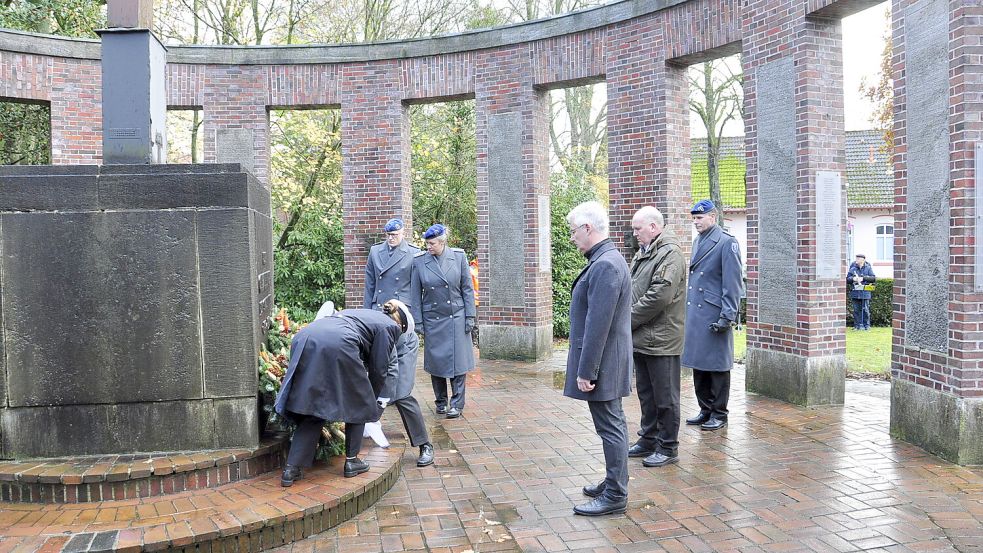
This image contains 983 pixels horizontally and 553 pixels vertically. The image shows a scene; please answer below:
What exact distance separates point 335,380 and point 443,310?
8.93 feet

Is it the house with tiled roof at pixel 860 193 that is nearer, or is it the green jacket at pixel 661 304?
the green jacket at pixel 661 304

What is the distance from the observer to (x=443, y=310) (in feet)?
23.7

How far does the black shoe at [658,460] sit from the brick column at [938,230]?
1893 millimetres

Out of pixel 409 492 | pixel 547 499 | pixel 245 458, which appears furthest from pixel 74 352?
pixel 547 499

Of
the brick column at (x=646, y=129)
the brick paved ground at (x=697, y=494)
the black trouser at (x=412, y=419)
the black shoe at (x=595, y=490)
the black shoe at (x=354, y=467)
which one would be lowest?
the brick paved ground at (x=697, y=494)

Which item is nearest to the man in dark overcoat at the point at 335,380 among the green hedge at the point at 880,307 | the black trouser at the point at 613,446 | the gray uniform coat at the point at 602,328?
the gray uniform coat at the point at 602,328

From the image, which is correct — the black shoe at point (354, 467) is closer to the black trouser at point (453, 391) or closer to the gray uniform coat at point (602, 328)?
the gray uniform coat at point (602, 328)

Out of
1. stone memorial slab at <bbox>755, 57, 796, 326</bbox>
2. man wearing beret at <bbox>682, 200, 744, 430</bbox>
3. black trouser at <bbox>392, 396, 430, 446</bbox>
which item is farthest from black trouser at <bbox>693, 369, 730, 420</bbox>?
black trouser at <bbox>392, 396, 430, 446</bbox>

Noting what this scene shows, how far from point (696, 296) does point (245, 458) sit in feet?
12.8

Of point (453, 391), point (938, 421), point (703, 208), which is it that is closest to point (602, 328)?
point (703, 208)

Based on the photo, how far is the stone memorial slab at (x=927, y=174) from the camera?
5629mm

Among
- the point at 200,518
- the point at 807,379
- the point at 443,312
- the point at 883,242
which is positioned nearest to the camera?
the point at 200,518

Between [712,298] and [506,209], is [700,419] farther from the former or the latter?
[506,209]

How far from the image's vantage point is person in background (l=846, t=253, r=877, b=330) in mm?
16484
